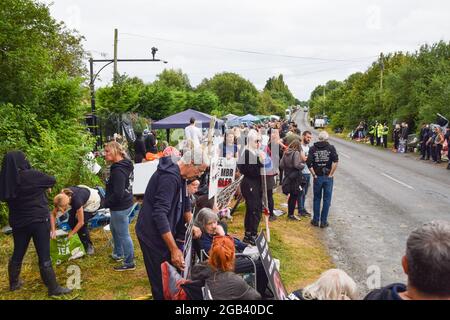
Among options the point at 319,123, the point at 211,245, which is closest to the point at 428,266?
the point at 211,245

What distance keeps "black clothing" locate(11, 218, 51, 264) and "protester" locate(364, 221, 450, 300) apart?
4249 millimetres

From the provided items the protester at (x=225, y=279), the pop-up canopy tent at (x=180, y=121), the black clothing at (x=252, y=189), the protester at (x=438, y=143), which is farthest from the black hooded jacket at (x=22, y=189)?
the protester at (x=438, y=143)

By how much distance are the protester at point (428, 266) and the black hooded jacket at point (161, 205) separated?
2207mm

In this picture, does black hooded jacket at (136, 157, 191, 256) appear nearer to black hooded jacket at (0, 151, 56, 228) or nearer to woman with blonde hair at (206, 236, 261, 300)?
woman with blonde hair at (206, 236, 261, 300)

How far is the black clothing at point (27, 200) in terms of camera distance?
5.05m

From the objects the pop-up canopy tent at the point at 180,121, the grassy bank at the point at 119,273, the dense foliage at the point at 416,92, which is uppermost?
the dense foliage at the point at 416,92

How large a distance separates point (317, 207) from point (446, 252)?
6.72 m

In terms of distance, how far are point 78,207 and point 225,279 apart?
3319mm

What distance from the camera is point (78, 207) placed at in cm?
627

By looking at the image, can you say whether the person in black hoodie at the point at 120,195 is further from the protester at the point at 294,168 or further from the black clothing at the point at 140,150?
the black clothing at the point at 140,150

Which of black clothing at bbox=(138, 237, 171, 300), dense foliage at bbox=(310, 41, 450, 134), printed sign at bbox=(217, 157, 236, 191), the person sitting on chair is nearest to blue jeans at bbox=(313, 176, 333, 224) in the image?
printed sign at bbox=(217, 157, 236, 191)

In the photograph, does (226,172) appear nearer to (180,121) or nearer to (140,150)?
(140,150)
